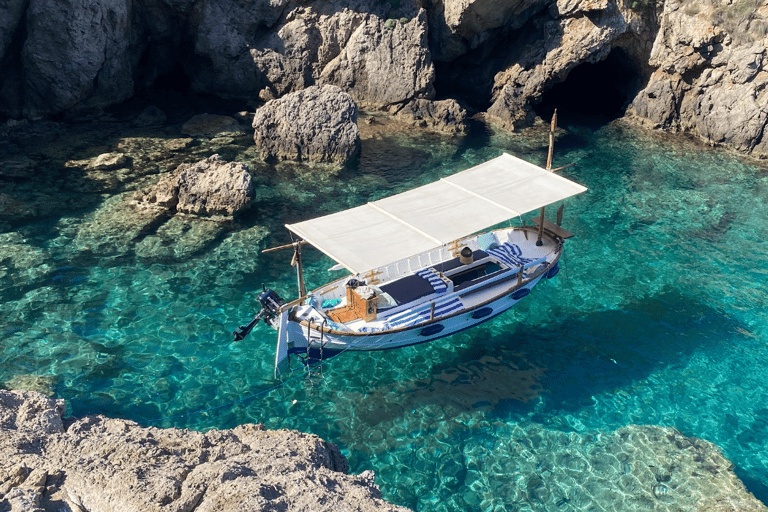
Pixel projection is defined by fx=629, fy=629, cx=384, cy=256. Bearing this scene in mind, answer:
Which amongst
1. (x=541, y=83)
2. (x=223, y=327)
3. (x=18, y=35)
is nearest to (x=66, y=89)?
(x=18, y=35)

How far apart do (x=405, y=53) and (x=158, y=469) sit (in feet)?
96.1

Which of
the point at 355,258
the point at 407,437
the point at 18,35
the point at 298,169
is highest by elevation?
the point at 18,35

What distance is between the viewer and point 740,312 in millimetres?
21766

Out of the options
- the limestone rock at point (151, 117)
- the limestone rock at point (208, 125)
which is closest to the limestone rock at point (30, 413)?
the limestone rock at point (208, 125)

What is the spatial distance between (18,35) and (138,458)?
28.8 metres

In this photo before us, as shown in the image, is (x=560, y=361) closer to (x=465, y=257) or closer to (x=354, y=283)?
(x=465, y=257)

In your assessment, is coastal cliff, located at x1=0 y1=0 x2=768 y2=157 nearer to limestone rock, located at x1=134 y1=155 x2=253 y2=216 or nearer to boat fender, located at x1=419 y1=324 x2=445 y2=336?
limestone rock, located at x1=134 y1=155 x2=253 y2=216

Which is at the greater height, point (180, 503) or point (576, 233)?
point (180, 503)

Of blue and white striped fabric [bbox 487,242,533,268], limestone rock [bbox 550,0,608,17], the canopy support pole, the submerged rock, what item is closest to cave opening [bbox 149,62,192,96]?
limestone rock [bbox 550,0,608,17]

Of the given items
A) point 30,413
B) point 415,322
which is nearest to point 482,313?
point 415,322

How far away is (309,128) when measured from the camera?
31.1 metres

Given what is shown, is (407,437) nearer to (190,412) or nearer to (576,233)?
(190,412)

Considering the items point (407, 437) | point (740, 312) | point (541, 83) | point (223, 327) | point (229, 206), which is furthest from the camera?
point (541, 83)

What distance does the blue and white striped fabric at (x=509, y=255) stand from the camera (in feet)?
71.1
